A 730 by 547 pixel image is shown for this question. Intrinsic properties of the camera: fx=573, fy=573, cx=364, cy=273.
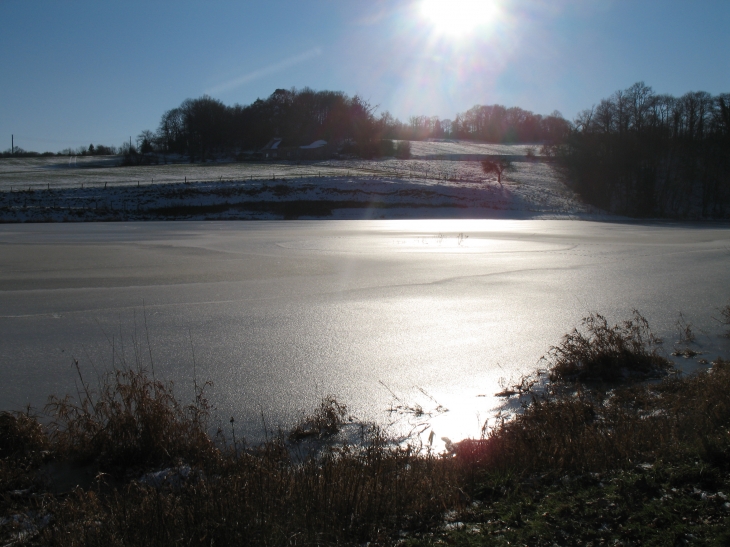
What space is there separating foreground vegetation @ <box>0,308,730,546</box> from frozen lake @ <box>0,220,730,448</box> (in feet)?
2.42

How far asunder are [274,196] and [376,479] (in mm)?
46441

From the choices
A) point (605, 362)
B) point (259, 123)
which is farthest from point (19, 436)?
point (259, 123)

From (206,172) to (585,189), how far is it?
134 feet

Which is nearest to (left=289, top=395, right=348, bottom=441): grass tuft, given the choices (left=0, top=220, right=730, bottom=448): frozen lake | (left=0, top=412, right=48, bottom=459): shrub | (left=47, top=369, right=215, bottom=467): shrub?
(left=0, top=220, right=730, bottom=448): frozen lake

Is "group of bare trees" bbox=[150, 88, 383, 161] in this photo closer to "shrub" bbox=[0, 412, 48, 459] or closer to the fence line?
the fence line

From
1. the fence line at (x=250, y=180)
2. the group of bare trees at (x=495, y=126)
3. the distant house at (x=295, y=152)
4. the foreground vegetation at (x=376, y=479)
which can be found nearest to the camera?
the foreground vegetation at (x=376, y=479)

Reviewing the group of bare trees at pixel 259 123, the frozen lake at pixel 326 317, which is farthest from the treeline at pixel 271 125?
the frozen lake at pixel 326 317

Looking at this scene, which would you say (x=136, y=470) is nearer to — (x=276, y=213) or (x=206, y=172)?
(x=276, y=213)

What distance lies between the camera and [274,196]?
48.7m

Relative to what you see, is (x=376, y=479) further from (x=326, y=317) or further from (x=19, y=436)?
(x=326, y=317)

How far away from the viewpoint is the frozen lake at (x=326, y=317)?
609cm

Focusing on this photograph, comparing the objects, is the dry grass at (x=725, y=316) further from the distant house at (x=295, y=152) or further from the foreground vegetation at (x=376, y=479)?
the distant house at (x=295, y=152)

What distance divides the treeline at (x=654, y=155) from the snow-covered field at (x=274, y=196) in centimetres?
407

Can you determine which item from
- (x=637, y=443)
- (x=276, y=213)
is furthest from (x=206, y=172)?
(x=637, y=443)
